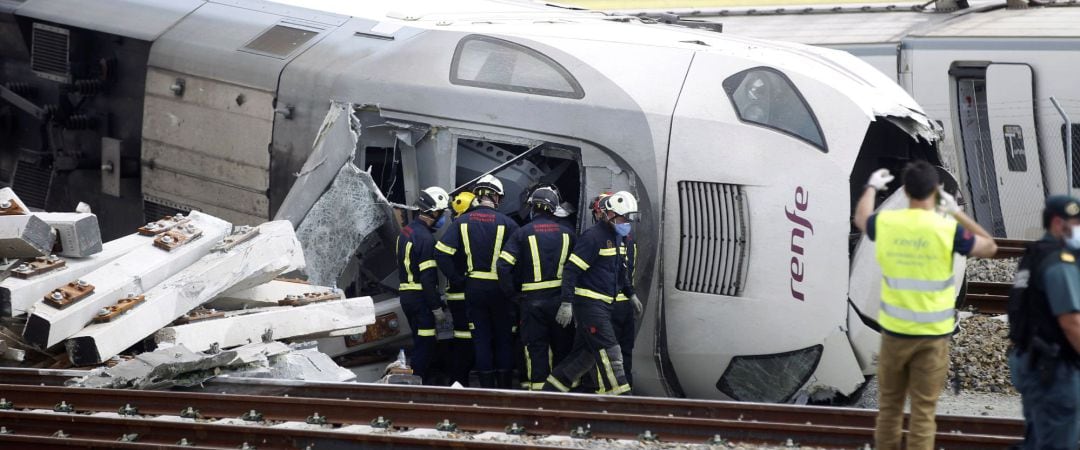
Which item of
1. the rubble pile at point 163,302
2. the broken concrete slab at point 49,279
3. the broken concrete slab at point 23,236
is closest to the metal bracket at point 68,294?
the rubble pile at point 163,302

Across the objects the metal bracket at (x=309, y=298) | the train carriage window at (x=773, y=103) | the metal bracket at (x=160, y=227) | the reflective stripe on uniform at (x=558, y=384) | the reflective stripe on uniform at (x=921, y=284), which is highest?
the train carriage window at (x=773, y=103)

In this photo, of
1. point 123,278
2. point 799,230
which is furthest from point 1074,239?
point 123,278

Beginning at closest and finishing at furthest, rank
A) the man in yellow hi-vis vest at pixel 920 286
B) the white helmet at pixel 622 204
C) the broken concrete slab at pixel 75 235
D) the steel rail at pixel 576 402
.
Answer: the man in yellow hi-vis vest at pixel 920 286 → the steel rail at pixel 576 402 → the white helmet at pixel 622 204 → the broken concrete slab at pixel 75 235

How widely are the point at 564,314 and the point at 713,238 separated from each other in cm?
121

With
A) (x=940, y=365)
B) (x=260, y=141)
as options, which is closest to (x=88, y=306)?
(x=260, y=141)

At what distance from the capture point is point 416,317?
982cm

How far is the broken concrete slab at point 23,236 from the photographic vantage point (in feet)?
29.4

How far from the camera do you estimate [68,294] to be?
8.66 meters

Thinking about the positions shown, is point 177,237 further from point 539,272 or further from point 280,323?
point 539,272

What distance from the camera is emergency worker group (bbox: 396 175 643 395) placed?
9.12m

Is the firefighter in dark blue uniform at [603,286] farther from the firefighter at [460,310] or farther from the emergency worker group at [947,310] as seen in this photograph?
the emergency worker group at [947,310]

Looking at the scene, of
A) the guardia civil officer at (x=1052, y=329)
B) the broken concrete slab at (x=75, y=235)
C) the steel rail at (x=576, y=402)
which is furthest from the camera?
the broken concrete slab at (x=75, y=235)

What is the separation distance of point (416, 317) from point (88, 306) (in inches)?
93.2

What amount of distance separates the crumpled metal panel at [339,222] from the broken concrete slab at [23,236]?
1831 millimetres
